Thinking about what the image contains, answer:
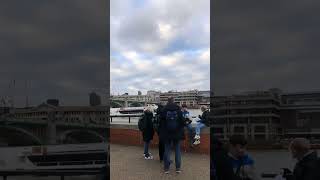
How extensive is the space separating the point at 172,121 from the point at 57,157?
1.91 m

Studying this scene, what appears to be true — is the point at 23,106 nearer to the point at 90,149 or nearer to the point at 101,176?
the point at 90,149

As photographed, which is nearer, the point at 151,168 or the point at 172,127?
the point at 172,127

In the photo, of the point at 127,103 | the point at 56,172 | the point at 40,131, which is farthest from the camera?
the point at 127,103

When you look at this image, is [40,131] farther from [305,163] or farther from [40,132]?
[305,163]

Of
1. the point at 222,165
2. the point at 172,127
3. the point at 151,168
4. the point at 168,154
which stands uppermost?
the point at 172,127

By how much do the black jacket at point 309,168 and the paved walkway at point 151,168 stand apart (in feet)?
9.42

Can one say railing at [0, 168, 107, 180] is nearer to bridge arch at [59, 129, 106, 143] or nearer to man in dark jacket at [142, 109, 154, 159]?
bridge arch at [59, 129, 106, 143]

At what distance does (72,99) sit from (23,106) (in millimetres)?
801

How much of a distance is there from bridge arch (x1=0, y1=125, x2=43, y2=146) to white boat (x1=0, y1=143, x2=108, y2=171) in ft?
0.50

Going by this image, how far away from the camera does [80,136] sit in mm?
6957

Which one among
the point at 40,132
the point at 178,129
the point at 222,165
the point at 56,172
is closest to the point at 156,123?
the point at 178,129

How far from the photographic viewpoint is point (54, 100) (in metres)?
7.06

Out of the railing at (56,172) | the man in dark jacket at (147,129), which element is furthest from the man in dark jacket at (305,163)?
the man in dark jacket at (147,129)

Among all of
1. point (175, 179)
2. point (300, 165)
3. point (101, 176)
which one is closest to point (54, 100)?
point (101, 176)
